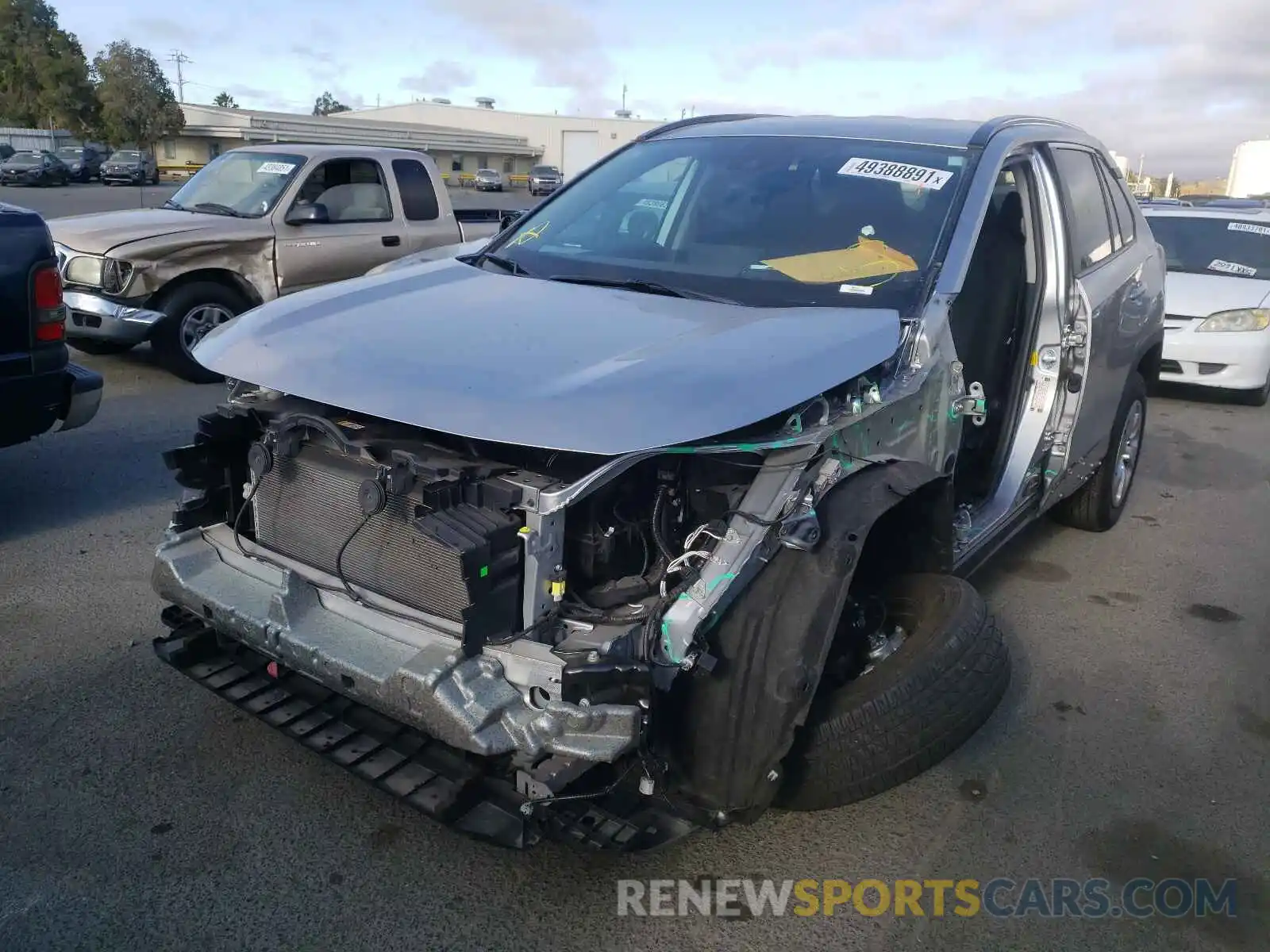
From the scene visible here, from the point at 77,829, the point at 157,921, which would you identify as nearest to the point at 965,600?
the point at 157,921

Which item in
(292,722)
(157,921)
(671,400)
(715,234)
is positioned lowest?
(157,921)

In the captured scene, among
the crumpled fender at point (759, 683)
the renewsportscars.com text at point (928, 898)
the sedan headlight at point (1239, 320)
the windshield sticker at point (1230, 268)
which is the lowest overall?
the renewsportscars.com text at point (928, 898)

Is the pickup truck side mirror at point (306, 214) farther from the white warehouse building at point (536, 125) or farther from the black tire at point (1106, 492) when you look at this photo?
the white warehouse building at point (536, 125)

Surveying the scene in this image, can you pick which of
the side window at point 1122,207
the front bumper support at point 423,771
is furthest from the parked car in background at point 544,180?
the front bumper support at point 423,771

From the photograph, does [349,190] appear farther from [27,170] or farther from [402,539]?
[27,170]

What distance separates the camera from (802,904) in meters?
2.73

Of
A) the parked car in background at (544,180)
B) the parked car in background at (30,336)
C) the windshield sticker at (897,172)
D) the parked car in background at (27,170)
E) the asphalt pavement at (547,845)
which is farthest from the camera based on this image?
the parked car in background at (544,180)

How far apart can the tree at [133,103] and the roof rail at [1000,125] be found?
198 feet

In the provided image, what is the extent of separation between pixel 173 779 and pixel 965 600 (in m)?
2.45

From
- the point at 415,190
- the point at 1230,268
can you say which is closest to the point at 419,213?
the point at 415,190

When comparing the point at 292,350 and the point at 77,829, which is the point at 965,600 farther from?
the point at 77,829

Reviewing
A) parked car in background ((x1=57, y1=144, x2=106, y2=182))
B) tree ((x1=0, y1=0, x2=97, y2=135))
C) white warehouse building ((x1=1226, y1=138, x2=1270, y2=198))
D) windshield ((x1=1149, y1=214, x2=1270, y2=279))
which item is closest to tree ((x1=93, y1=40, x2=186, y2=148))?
tree ((x1=0, y1=0, x2=97, y2=135))

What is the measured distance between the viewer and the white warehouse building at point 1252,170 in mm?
29281

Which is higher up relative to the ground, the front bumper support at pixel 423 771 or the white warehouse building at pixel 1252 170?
the white warehouse building at pixel 1252 170
